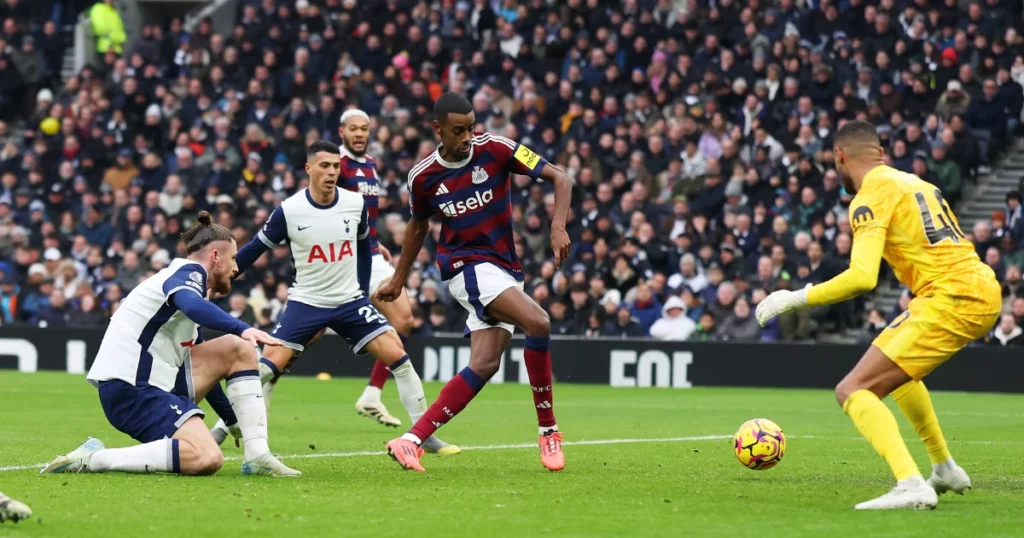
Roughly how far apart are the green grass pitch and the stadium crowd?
6.67m

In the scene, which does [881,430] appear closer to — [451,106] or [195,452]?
[451,106]

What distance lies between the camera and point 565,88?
928 inches

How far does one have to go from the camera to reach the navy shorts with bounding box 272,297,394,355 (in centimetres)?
1112

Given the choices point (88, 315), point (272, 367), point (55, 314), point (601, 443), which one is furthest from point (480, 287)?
point (55, 314)

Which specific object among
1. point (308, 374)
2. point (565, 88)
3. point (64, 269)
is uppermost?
point (565, 88)

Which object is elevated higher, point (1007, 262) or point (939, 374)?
point (1007, 262)

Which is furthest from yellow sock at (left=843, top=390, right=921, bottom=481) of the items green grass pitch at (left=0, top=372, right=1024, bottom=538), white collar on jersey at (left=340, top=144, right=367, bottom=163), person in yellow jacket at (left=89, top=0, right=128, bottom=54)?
person in yellow jacket at (left=89, top=0, right=128, bottom=54)

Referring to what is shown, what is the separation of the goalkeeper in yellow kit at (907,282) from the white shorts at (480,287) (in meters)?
2.37

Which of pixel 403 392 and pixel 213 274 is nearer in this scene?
pixel 213 274

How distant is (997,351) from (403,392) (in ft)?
33.7

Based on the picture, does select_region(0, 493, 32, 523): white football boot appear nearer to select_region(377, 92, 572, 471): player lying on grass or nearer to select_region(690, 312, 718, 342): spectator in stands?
select_region(377, 92, 572, 471): player lying on grass

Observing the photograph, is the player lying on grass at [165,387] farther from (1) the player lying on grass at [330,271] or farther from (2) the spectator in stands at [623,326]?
(2) the spectator in stands at [623,326]

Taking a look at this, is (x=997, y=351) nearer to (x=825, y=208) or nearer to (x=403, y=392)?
(x=825, y=208)

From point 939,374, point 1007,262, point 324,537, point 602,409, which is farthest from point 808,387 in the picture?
point 324,537
